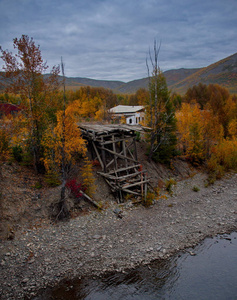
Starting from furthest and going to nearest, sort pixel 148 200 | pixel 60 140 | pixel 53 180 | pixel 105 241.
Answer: pixel 148 200, pixel 53 180, pixel 60 140, pixel 105 241

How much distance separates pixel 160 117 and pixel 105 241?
12992 mm

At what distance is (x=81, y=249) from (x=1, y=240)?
392 centimetres

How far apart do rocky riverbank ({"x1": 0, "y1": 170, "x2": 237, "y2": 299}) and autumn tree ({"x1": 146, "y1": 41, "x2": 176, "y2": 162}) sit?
5834mm

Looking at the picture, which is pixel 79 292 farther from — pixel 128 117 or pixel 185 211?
pixel 128 117

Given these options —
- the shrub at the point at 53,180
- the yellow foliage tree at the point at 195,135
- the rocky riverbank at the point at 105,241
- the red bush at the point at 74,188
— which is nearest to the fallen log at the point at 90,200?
the red bush at the point at 74,188

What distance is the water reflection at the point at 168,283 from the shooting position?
774 centimetres

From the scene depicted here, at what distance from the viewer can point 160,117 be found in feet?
63.0

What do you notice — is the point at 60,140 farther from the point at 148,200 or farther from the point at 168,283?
the point at 168,283

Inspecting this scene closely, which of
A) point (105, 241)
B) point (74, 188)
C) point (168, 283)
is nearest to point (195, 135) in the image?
point (74, 188)

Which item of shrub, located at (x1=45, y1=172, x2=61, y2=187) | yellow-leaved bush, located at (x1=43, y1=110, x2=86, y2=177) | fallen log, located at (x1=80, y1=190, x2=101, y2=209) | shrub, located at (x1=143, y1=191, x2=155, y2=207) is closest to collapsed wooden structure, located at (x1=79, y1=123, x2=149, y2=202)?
shrub, located at (x1=143, y1=191, x2=155, y2=207)

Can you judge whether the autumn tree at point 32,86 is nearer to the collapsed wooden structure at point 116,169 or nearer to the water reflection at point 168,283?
the collapsed wooden structure at point 116,169

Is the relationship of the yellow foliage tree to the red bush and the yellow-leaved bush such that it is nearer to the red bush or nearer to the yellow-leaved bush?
the red bush

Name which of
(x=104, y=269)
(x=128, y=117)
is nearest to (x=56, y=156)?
(x=104, y=269)

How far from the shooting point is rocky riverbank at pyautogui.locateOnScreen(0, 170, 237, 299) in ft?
27.4
